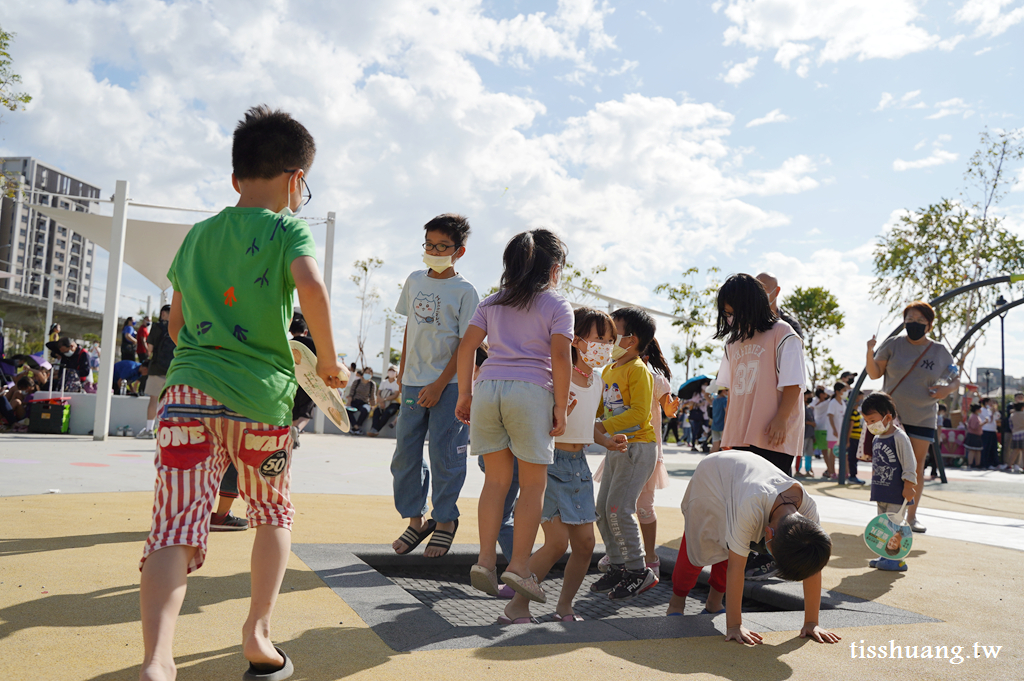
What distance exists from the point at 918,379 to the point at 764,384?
3099mm

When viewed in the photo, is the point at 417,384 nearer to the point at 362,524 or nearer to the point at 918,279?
the point at 362,524

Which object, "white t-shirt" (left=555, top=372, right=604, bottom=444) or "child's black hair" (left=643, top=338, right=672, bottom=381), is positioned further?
"child's black hair" (left=643, top=338, right=672, bottom=381)

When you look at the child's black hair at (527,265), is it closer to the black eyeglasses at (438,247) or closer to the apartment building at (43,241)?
the black eyeglasses at (438,247)

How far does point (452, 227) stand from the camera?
4047mm

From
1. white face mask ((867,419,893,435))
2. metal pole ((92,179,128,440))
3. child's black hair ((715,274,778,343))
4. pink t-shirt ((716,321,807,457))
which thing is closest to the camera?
Result: pink t-shirt ((716,321,807,457))

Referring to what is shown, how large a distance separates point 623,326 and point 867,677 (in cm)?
214

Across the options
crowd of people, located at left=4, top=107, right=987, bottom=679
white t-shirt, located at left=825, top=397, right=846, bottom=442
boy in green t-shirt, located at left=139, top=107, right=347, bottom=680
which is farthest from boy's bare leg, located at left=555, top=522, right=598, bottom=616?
white t-shirt, located at left=825, top=397, right=846, bottom=442

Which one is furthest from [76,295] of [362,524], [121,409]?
[362,524]

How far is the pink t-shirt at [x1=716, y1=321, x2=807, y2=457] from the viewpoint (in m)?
3.94

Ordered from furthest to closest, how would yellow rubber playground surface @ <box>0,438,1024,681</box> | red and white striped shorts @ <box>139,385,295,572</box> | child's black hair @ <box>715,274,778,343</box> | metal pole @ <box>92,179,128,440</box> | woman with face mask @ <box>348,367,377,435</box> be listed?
woman with face mask @ <box>348,367,377,435</box> → metal pole @ <box>92,179,128,440</box> → child's black hair @ <box>715,274,778,343</box> → yellow rubber playground surface @ <box>0,438,1024,681</box> → red and white striped shorts @ <box>139,385,295,572</box>

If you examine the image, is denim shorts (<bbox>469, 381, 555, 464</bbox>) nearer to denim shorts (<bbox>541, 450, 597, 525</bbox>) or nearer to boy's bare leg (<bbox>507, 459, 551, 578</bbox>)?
boy's bare leg (<bbox>507, 459, 551, 578</bbox>)

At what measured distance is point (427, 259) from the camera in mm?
4059

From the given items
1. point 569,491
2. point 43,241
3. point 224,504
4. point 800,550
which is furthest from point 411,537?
point 43,241

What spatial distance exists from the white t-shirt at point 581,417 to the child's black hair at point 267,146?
1678mm
